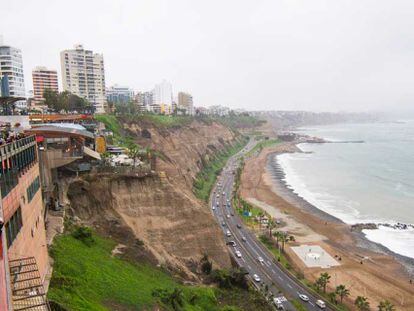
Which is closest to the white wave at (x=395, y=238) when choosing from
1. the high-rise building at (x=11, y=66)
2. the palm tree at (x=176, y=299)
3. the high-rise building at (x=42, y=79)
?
the palm tree at (x=176, y=299)

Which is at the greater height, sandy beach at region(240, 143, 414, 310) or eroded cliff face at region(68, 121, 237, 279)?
eroded cliff face at region(68, 121, 237, 279)

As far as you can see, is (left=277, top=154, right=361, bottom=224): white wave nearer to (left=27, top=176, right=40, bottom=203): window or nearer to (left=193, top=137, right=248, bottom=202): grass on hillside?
(left=193, top=137, right=248, bottom=202): grass on hillside

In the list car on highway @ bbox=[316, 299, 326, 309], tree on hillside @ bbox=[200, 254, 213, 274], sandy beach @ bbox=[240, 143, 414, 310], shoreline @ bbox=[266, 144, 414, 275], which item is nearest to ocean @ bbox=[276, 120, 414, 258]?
shoreline @ bbox=[266, 144, 414, 275]

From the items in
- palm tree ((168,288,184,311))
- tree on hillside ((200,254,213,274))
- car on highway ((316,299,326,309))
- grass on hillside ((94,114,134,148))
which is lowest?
car on highway ((316,299,326,309))

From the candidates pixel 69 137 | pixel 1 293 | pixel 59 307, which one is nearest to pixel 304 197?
pixel 69 137

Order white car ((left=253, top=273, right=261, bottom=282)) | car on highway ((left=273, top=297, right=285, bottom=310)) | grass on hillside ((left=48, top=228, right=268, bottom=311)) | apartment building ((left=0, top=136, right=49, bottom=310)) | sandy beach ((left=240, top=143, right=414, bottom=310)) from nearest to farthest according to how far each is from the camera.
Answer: apartment building ((left=0, top=136, right=49, bottom=310)), grass on hillside ((left=48, top=228, right=268, bottom=311)), car on highway ((left=273, top=297, right=285, bottom=310)), white car ((left=253, top=273, right=261, bottom=282)), sandy beach ((left=240, top=143, right=414, bottom=310))

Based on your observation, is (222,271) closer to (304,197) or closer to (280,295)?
(280,295)

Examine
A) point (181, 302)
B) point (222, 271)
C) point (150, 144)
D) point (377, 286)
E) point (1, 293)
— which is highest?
point (1, 293)
